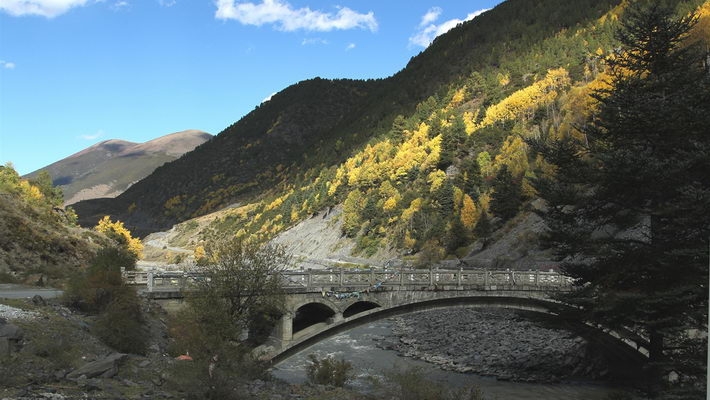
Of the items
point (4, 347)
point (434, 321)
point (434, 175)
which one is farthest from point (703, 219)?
point (434, 175)

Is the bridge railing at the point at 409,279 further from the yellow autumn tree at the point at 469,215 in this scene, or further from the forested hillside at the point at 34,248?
the yellow autumn tree at the point at 469,215

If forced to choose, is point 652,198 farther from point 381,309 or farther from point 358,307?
point 358,307

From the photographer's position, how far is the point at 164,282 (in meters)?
22.4

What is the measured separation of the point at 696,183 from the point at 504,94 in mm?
117657

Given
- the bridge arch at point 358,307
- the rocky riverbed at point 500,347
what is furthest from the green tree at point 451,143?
the bridge arch at point 358,307

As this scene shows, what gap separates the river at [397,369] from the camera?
25891mm

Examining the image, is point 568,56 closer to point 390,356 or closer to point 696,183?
point 390,356

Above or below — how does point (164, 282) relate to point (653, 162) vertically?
below

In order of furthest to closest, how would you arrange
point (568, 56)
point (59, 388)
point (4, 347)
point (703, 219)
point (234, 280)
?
point (568, 56) → point (234, 280) → point (703, 219) → point (4, 347) → point (59, 388)

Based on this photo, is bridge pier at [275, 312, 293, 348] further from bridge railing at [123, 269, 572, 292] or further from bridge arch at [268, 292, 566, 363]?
bridge railing at [123, 269, 572, 292]

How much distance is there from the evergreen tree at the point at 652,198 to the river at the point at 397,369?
7718mm

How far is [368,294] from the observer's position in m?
26.2

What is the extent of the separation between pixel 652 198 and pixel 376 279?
13600 millimetres

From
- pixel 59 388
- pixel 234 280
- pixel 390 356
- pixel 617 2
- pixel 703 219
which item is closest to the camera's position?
pixel 59 388
